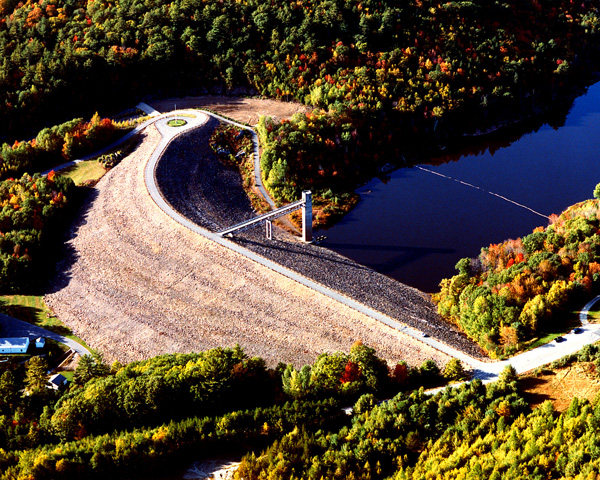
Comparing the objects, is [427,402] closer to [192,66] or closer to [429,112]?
[429,112]

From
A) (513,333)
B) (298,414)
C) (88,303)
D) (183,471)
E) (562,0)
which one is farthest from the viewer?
(562,0)

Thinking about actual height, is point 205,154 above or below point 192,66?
below

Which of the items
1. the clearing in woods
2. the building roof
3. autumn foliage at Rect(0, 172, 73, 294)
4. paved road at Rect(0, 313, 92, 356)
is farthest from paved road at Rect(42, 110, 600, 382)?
the building roof

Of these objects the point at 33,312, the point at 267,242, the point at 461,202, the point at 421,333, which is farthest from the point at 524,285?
the point at 33,312

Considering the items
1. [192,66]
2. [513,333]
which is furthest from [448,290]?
[192,66]

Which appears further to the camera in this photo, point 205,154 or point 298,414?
point 205,154

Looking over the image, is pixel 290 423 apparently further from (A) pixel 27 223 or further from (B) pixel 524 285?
(A) pixel 27 223

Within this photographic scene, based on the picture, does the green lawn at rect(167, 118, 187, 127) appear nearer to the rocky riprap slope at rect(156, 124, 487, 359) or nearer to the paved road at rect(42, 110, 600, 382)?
the rocky riprap slope at rect(156, 124, 487, 359)

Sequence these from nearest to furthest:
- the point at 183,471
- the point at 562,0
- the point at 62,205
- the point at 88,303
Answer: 1. the point at 183,471
2. the point at 88,303
3. the point at 62,205
4. the point at 562,0
